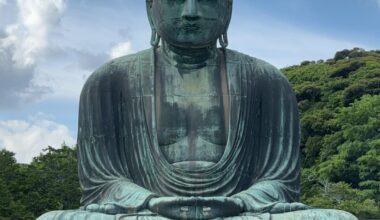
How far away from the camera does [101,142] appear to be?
351 inches

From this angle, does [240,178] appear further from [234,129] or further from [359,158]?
[359,158]

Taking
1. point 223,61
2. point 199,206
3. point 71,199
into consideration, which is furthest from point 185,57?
point 71,199

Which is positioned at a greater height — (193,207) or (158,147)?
(158,147)

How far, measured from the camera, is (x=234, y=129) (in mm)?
8758

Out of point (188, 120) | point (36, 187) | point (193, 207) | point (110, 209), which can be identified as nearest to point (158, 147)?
point (188, 120)

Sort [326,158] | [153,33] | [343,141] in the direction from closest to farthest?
[153,33], [343,141], [326,158]

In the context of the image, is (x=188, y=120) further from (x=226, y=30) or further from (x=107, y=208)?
(x=107, y=208)

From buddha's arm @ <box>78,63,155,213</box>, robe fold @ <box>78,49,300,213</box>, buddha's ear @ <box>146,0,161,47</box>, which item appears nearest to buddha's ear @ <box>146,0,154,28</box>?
buddha's ear @ <box>146,0,161,47</box>

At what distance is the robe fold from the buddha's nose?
61 centimetres

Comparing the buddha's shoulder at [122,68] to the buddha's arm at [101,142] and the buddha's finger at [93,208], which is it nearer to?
the buddha's arm at [101,142]

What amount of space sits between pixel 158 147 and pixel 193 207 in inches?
39.8

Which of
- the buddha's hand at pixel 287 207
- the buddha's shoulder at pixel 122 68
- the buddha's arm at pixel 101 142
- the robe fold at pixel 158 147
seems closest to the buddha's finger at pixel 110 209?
the robe fold at pixel 158 147

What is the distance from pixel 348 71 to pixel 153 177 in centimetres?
5238

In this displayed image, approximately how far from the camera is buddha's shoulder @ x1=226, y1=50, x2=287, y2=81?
30.1ft
